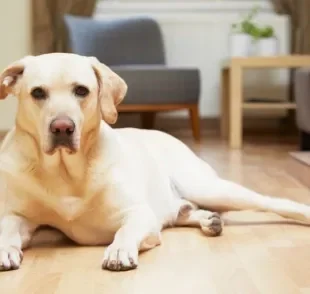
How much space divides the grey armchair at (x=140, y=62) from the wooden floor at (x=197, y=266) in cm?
258

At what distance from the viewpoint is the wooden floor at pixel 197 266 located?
4.78 ft

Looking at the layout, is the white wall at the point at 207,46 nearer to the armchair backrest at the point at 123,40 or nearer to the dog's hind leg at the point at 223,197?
the armchair backrest at the point at 123,40

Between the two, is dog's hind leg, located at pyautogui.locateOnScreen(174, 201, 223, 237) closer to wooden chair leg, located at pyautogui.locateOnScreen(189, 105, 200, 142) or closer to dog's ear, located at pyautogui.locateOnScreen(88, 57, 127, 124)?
dog's ear, located at pyautogui.locateOnScreen(88, 57, 127, 124)

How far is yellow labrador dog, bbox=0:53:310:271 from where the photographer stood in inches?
64.9

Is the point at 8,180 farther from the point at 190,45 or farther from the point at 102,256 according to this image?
the point at 190,45

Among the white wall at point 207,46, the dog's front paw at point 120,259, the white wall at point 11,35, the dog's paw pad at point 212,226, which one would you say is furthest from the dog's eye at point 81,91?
the white wall at point 207,46

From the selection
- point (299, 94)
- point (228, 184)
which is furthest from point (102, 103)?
point (299, 94)

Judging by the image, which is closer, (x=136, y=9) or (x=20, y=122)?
(x=20, y=122)

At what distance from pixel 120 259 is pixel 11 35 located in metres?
3.93

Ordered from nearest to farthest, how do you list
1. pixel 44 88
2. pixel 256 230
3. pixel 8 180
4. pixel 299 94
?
pixel 44 88 < pixel 8 180 < pixel 256 230 < pixel 299 94

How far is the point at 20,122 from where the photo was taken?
1757 mm

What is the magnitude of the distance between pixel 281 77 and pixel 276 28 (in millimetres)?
378

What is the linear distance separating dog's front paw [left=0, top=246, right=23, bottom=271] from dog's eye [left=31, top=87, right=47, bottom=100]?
Answer: 14.1 inches

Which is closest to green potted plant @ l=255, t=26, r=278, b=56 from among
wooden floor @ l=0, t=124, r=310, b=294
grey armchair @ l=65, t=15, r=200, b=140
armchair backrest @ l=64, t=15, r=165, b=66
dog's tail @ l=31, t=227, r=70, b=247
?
grey armchair @ l=65, t=15, r=200, b=140
